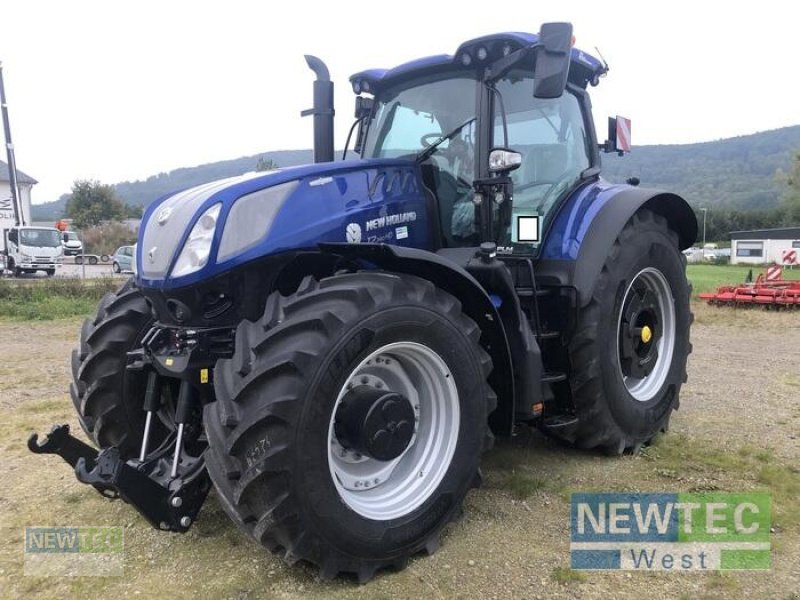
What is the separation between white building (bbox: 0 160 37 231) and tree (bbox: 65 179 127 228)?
9.90ft

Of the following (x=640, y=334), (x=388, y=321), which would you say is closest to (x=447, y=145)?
(x=388, y=321)


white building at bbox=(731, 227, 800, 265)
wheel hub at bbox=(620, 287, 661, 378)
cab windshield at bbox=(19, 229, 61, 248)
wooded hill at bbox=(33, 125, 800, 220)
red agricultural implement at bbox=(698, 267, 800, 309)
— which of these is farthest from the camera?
wooded hill at bbox=(33, 125, 800, 220)

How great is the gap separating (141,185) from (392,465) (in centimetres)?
14979

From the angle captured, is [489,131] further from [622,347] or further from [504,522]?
[504,522]

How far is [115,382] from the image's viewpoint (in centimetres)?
351

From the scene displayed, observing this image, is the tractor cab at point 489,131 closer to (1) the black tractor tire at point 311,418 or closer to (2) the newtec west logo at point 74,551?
(1) the black tractor tire at point 311,418

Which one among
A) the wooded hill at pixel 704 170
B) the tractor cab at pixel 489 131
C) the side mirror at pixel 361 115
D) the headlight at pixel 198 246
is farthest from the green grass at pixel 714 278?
the wooded hill at pixel 704 170

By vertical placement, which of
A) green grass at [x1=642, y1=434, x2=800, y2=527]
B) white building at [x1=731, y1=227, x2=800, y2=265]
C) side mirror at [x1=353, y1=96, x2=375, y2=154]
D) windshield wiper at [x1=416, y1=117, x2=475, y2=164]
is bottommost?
white building at [x1=731, y1=227, x2=800, y2=265]

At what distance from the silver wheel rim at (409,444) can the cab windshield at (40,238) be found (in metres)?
25.0

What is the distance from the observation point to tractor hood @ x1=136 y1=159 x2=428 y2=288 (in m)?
2.96

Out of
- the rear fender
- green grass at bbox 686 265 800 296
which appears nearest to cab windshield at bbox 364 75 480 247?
the rear fender

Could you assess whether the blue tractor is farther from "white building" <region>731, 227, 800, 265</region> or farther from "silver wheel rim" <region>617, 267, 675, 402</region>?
"white building" <region>731, 227, 800, 265</region>

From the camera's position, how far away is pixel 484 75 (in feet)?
12.7

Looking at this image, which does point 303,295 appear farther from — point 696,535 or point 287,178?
point 696,535
